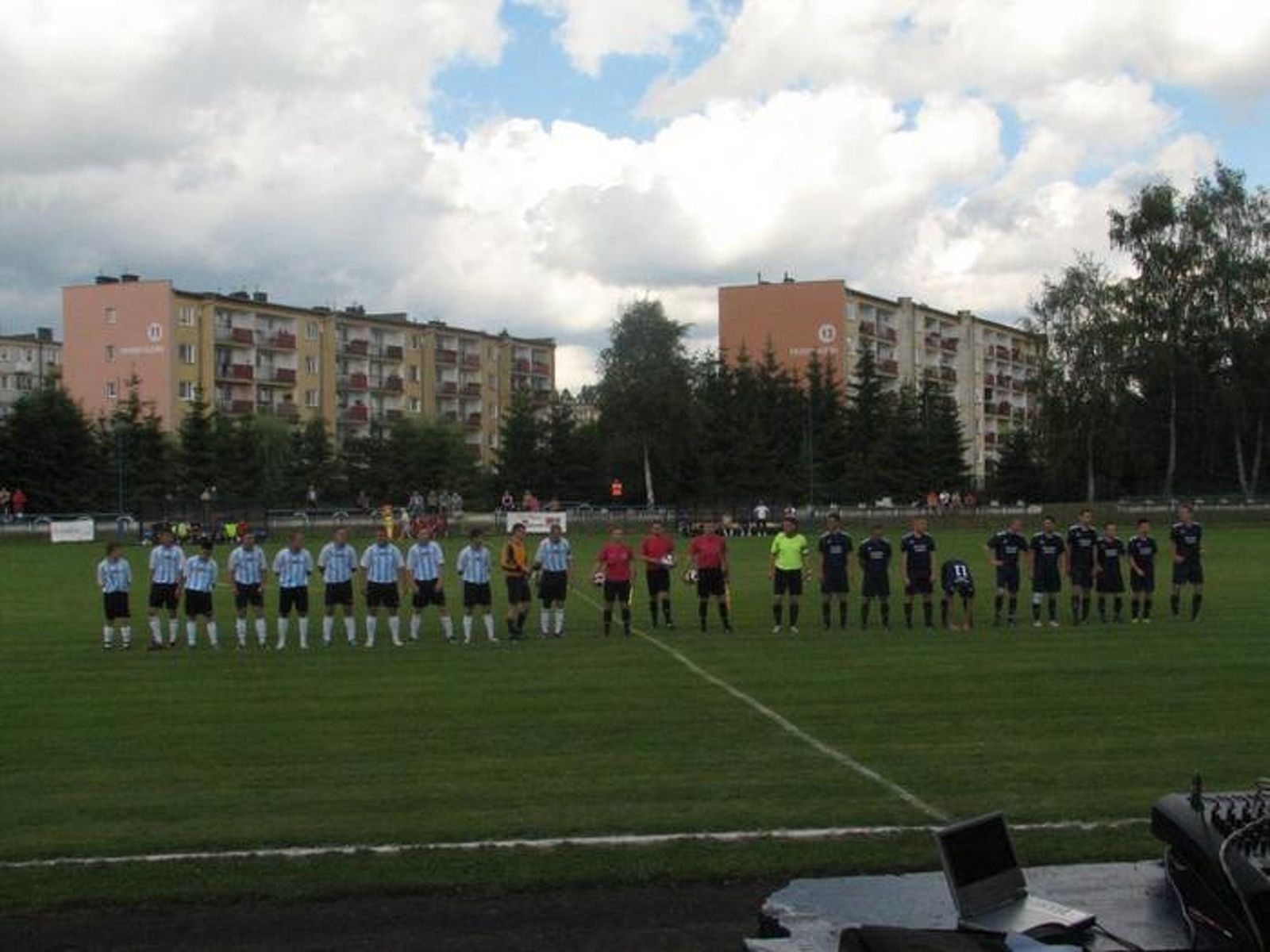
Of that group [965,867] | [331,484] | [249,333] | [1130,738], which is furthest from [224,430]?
[965,867]

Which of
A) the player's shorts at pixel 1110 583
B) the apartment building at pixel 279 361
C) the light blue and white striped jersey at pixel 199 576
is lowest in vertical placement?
the player's shorts at pixel 1110 583

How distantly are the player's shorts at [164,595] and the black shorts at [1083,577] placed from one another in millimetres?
15129

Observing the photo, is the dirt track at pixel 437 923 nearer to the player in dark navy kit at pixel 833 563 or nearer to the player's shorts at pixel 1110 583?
the player in dark navy kit at pixel 833 563

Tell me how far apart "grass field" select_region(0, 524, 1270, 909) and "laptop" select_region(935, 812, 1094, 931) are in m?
3.32

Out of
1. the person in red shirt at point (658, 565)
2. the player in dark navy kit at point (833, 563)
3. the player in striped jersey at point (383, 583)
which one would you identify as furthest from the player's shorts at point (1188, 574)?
the player in striped jersey at point (383, 583)

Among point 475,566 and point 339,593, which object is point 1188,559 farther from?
point 339,593

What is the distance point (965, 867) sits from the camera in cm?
452

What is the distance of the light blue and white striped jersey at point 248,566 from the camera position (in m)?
22.1

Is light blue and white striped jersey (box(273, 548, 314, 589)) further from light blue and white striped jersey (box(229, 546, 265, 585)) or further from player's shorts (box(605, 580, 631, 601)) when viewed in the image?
player's shorts (box(605, 580, 631, 601))

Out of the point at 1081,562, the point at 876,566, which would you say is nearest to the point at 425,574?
the point at 876,566

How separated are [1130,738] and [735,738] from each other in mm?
3439

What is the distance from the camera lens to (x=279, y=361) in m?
98.2

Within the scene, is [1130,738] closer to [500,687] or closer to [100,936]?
[500,687]

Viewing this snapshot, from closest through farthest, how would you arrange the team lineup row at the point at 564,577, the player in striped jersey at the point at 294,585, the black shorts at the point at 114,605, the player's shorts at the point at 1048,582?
the black shorts at the point at 114,605 → the player in striped jersey at the point at 294,585 → the team lineup row at the point at 564,577 → the player's shorts at the point at 1048,582
